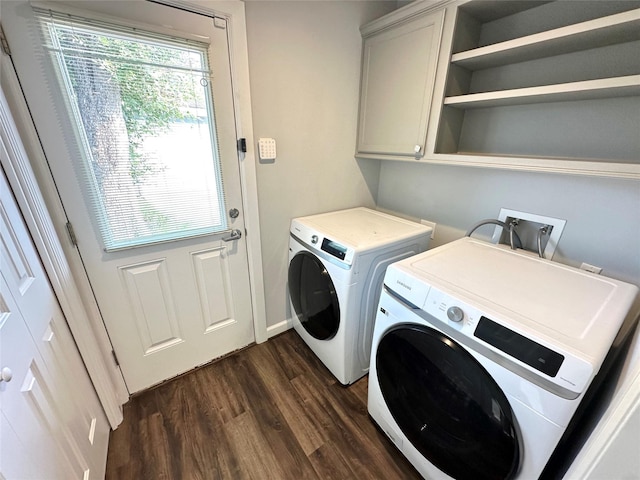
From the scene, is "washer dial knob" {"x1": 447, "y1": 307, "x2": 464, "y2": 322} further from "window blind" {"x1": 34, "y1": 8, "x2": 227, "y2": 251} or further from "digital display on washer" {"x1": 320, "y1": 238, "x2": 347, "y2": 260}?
"window blind" {"x1": 34, "y1": 8, "x2": 227, "y2": 251}

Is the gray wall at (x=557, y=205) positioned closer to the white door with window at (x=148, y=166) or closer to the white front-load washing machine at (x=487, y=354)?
the white front-load washing machine at (x=487, y=354)

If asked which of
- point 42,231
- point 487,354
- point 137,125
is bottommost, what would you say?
point 487,354

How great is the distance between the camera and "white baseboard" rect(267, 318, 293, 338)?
1.93 meters

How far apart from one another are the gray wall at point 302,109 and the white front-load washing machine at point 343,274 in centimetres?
14

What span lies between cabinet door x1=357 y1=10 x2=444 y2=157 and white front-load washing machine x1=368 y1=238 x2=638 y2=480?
72cm

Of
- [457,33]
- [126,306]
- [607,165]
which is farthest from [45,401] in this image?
[457,33]

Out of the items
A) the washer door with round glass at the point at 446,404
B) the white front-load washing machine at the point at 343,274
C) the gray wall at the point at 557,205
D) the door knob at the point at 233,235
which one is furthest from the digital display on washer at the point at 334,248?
the gray wall at the point at 557,205

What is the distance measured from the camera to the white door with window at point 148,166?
0.99m

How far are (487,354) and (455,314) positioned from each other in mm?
133

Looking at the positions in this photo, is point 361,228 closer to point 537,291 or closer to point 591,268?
point 537,291

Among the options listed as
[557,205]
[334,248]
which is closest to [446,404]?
[334,248]

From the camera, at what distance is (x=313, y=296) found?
1.59 metres

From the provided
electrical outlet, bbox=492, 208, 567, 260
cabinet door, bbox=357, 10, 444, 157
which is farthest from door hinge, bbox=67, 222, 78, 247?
electrical outlet, bbox=492, 208, 567, 260

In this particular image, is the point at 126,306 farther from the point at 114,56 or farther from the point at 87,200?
the point at 114,56
